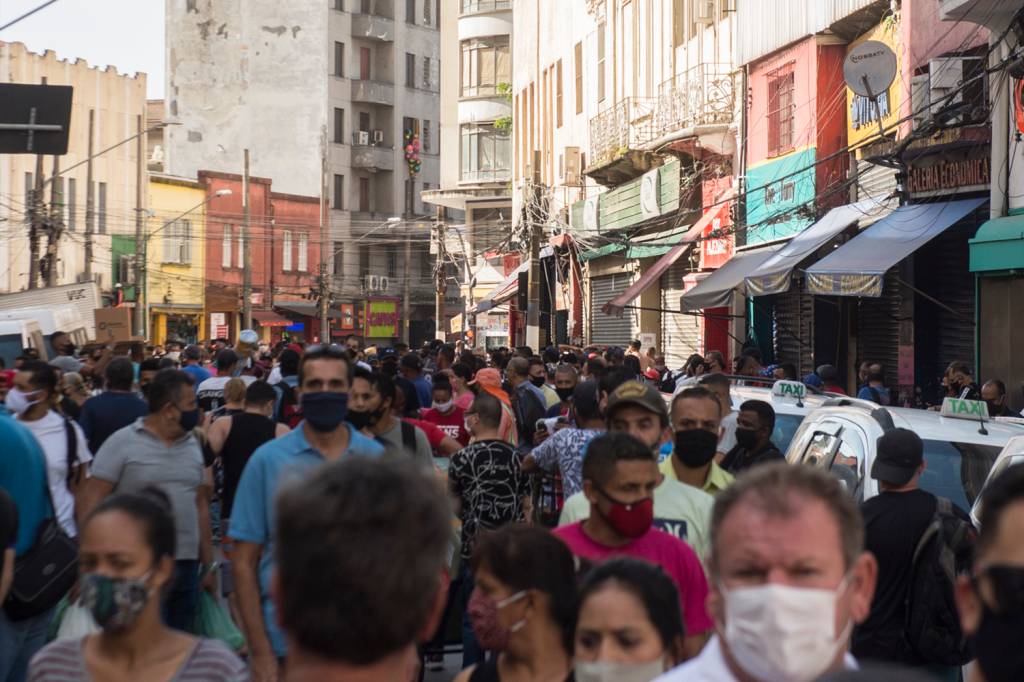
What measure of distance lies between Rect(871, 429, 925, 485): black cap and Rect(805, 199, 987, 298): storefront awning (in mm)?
11466

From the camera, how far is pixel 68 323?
32.7 metres

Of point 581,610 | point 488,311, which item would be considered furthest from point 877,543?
point 488,311

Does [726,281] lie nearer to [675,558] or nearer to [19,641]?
[19,641]

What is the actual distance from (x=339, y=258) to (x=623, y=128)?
150 ft

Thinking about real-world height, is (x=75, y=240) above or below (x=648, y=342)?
above

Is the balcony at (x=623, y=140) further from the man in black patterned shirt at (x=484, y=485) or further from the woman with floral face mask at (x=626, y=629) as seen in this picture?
the woman with floral face mask at (x=626, y=629)

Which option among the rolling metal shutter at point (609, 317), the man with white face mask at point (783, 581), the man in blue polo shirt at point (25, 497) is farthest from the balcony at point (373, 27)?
the man with white face mask at point (783, 581)

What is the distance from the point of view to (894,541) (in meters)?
6.62

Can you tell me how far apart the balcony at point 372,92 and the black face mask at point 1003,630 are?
78541 mm

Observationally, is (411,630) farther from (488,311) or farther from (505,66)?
(505,66)

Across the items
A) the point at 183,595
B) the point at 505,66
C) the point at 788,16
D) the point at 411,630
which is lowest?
the point at 183,595

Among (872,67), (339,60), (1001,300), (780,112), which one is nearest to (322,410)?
(1001,300)

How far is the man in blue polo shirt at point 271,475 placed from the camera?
565cm

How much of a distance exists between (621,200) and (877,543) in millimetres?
28889
